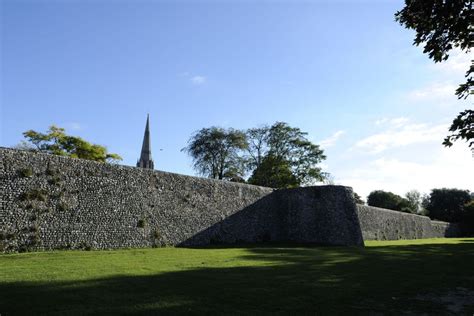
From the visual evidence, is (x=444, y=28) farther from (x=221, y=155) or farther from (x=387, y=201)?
(x=387, y=201)

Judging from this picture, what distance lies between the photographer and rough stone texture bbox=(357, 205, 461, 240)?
36.1 meters

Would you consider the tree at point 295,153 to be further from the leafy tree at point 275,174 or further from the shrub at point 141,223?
the shrub at point 141,223

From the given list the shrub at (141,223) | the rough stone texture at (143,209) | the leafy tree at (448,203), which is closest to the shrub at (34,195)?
the rough stone texture at (143,209)

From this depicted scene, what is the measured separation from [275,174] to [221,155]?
9229 mm

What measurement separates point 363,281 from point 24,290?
7.47 m

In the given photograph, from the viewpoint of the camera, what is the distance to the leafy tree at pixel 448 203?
219 feet

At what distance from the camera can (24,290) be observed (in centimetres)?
728

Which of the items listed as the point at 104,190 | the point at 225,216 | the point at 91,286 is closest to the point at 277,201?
the point at 225,216

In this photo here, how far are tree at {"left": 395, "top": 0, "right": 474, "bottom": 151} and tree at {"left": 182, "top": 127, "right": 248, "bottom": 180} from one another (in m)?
43.9

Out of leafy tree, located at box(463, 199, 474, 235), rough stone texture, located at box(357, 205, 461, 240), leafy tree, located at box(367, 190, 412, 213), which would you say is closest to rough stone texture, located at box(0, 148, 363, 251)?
rough stone texture, located at box(357, 205, 461, 240)

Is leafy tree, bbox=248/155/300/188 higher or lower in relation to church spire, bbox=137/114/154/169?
lower

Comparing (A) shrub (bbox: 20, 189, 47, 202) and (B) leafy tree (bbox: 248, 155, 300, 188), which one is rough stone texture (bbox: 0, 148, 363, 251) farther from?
(B) leafy tree (bbox: 248, 155, 300, 188)

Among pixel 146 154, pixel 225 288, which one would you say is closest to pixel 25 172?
pixel 225 288

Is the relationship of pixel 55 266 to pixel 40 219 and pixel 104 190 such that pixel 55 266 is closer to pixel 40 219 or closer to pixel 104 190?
pixel 40 219
